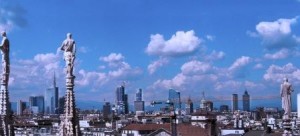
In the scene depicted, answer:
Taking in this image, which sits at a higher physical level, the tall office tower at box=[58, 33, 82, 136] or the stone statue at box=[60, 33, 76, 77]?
the stone statue at box=[60, 33, 76, 77]

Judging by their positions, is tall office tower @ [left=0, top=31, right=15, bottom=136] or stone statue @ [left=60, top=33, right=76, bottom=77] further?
tall office tower @ [left=0, top=31, right=15, bottom=136]

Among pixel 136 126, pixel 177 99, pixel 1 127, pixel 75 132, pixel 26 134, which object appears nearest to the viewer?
pixel 75 132

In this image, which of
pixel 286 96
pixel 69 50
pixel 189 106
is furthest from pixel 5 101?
pixel 189 106

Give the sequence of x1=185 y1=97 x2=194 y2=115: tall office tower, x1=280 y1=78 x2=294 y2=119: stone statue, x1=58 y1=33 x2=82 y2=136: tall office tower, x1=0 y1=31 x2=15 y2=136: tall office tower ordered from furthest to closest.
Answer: x1=185 y1=97 x2=194 y2=115: tall office tower → x1=280 y1=78 x2=294 y2=119: stone statue → x1=0 y1=31 x2=15 y2=136: tall office tower → x1=58 y1=33 x2=82 y2=136: tall office tower

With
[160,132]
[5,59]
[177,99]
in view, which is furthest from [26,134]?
[5,59]

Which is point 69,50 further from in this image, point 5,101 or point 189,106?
point 189,106

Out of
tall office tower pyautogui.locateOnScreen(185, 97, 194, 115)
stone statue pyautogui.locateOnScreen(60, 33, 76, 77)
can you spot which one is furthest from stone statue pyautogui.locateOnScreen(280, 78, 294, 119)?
tall office tower pyautogui.locateOnScreen(185, 97, 194, 115)

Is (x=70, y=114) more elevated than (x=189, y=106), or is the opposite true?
(x=189, y=106)

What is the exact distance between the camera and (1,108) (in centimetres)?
1372

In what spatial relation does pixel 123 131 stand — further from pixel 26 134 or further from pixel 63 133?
pixel 63 133

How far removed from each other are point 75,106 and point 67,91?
1.25 feet

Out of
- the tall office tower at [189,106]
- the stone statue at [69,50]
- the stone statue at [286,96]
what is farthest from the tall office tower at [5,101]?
the tall office tower at [189,106]

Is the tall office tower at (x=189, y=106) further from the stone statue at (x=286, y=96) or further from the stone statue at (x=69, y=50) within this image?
the stone statue at (x=69, y=50)

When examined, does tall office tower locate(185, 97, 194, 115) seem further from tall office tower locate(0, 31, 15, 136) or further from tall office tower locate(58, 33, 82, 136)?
tall office tower locate(58, 33, 82, 136)
